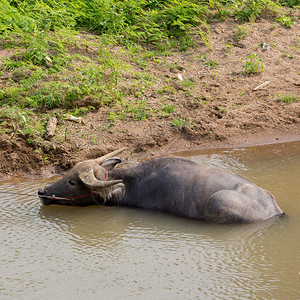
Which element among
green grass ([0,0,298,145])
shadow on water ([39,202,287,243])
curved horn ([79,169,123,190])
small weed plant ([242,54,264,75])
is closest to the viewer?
shadow on water ([39,202,287,243])

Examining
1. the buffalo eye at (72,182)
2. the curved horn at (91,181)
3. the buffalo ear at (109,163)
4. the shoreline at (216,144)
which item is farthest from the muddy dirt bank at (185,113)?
the curved horn at (91,181)

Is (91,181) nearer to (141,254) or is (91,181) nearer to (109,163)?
(109,163)

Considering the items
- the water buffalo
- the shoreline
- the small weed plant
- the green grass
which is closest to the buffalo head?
the water buffalo

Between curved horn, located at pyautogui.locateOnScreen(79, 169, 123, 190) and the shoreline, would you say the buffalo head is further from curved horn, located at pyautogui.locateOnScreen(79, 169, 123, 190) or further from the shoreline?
the shoreline

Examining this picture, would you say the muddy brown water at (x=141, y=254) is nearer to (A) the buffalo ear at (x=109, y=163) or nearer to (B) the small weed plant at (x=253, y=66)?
(A) the buffalo ear at (x=109, y=163)

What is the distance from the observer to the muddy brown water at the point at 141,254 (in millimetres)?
3955

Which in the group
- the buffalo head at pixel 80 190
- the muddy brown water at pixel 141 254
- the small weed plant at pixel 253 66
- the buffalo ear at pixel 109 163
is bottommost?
the muddy brown water at pixel 141 254

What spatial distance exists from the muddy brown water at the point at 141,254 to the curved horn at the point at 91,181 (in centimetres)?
39

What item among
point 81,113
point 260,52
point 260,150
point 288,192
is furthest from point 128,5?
point 288,192

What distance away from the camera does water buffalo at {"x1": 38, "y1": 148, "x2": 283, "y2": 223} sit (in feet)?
16.8

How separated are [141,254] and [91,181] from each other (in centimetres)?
139

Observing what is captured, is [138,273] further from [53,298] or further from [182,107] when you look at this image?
[182,107]

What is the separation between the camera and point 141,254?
4.61m

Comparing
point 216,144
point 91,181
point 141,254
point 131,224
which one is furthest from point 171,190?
point 216,144
